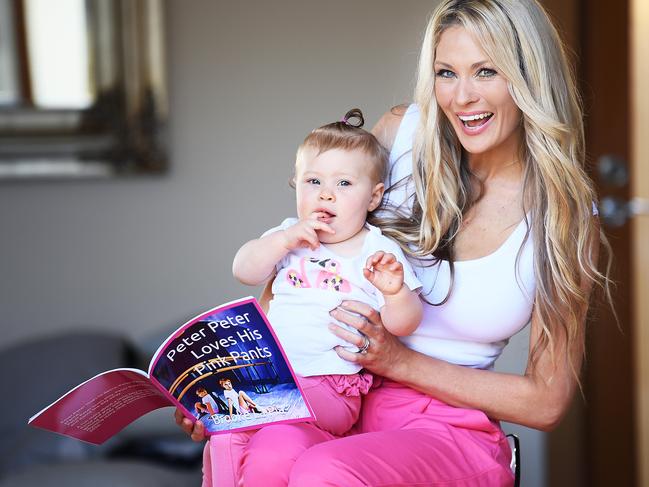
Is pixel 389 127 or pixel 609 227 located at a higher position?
pixel 389 127

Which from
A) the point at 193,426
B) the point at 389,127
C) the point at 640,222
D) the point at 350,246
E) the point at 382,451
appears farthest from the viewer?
the point at 640,222

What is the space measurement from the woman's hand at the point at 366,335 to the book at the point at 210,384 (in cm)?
13

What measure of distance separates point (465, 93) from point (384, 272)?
0.34 meters

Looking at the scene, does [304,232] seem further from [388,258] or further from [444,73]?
[444,73]

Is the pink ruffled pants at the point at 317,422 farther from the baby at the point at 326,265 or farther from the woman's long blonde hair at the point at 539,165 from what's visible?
the woman's long blonde hair at the point at 539,165

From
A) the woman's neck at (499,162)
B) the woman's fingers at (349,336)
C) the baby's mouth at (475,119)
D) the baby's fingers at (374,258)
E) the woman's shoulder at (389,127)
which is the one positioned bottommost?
the woman's fingers at (349,336)

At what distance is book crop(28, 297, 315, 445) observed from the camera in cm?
145

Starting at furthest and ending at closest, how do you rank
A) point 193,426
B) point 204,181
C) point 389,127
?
point 204,181, point 389,127, point 193,426

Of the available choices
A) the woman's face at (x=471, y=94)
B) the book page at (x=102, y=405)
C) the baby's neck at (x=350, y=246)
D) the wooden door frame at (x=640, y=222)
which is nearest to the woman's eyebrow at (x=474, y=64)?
the woman's face at (x=471, y=94)

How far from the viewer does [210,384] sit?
1522 mm

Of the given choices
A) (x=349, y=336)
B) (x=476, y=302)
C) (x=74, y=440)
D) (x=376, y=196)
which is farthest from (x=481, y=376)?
(x=74, y=440)

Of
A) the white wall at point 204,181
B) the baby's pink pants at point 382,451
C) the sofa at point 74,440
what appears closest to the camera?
the baby's pink pants at point 382,451

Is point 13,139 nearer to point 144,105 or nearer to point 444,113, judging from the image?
point 144,105

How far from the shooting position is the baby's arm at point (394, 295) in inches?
58.0
